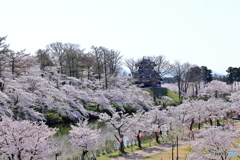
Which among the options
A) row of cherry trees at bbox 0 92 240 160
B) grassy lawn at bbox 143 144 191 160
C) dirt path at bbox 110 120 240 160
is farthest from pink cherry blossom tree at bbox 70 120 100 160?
grassy lawn at bbox 143 144 191 160

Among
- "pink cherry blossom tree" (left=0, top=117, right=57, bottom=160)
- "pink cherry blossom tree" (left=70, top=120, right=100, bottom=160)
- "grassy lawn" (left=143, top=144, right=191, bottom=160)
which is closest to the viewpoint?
"pink cherry blossom tree" (left=0, top=117, right=57, bottom=160)

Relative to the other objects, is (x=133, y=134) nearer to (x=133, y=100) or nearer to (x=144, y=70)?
(x=133, y=100)

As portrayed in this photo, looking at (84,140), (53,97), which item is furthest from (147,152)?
(53,97)

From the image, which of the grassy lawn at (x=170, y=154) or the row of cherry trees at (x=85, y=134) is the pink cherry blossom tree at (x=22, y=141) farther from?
the grassy lawn at (x=170, y=154)

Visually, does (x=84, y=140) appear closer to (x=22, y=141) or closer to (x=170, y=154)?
(x=22, y=141)

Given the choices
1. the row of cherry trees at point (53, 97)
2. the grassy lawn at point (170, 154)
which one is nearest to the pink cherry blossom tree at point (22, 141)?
the grassy lawn at point (170, 154)

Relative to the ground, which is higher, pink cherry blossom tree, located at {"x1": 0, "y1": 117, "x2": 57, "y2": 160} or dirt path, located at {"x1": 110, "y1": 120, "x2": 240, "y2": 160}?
pink cherry blossom tree, located at {"x1": 0, "y1": 117, "x2": 57, "y2": 160}

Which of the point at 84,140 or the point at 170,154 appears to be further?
the point at 170,154

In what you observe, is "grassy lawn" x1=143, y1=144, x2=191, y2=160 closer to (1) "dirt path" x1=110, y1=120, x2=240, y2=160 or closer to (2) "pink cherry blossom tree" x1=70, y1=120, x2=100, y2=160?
(1) "dirt path" x1=110, y1=120, x2=240, y2=160

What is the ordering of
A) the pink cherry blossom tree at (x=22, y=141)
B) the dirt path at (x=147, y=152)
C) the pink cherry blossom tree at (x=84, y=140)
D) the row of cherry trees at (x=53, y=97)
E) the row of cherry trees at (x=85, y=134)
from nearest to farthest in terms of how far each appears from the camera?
1. the row of cherry trees at (x=85, y=134)
2. the pink cherry blossom tree at (x=22, y=141)
3. the pink cherry blossom tree at (x=84, y=140)
4. the dirt path at (x=147, y=152)
5. the row of cherry trees at (x=53, y=97)

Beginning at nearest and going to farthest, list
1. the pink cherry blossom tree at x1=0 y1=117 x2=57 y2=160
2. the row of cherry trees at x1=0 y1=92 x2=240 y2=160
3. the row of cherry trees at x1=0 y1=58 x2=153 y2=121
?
the row of cherry trees at x1=0 y1=92 x2=240 y2=160
the pink cherry blossom tree at x1=0 y1=117 x2=57 y2=160
the row of cherry trees at x1=0 y1=58 x2=153 y2=121

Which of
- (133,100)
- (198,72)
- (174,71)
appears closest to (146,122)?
(133,100)

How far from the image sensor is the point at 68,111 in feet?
126

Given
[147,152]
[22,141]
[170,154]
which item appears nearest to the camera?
[22,141]
